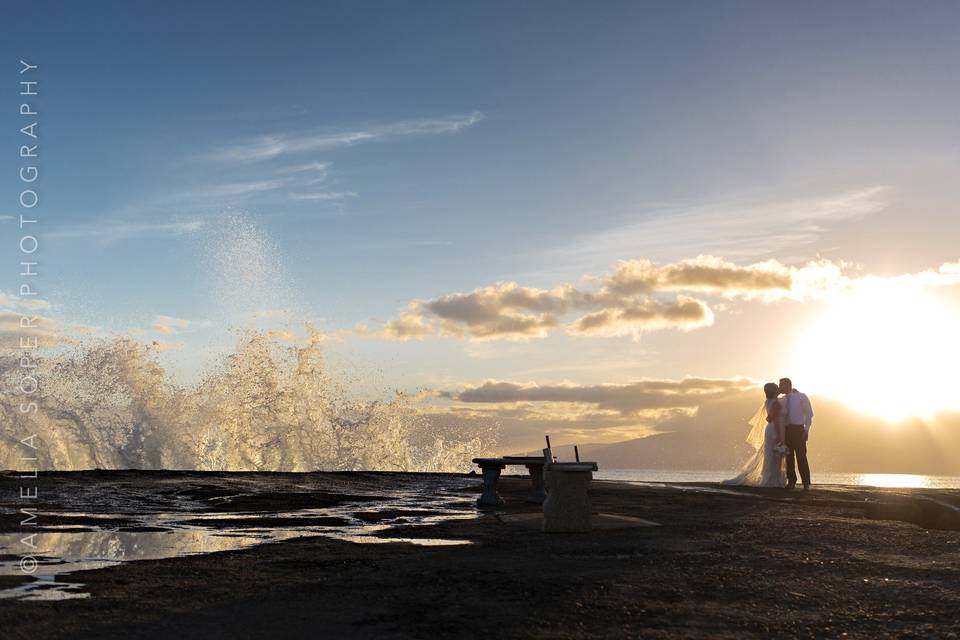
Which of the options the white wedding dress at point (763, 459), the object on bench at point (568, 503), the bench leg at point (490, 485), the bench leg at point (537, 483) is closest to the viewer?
the object on bench at point (568, 503)

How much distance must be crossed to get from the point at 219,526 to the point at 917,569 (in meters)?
9.12

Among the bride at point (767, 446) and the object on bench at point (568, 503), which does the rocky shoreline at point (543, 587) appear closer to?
the object on bench at point (568, 503)

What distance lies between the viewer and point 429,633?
5.46 m

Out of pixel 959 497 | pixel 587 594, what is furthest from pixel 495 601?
pixel 959 497

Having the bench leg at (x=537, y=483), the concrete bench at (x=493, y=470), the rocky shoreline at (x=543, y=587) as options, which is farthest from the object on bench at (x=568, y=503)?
the bench leg at (x=537, y=483)

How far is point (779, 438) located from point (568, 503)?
12.4 metres

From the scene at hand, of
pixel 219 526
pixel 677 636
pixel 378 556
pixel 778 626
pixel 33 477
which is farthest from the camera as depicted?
pixel 33 477

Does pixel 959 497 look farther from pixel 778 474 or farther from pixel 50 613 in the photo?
pixel 50 613

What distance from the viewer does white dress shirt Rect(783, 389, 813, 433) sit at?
2127 centimetres

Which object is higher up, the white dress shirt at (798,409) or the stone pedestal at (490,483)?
the white dress shirt at (798,409)

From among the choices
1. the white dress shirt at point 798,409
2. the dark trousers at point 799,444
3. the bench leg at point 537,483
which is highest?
the white dress shirt at point 798,409

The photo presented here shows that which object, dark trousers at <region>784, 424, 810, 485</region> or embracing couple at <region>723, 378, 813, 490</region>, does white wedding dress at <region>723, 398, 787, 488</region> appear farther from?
dark trousers at <region>784, 424, 810, 485</region>

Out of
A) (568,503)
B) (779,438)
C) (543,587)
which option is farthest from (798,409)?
(543,587)

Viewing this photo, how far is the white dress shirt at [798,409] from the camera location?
21.3 meters
